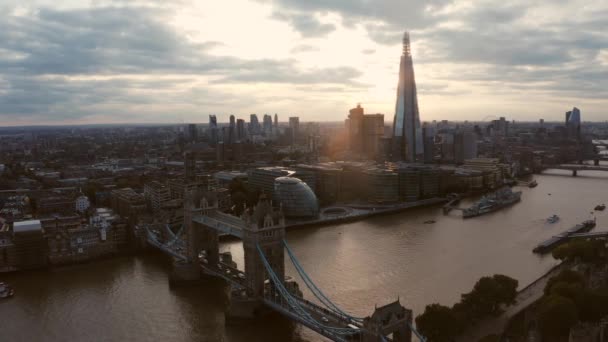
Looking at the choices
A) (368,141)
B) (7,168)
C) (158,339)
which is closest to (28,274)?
(158,339)

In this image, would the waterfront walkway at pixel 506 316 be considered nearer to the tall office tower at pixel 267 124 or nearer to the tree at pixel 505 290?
the tree at pixel 505 290

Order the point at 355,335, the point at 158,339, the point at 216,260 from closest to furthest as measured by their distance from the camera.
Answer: the point at 355,335
the point at 158,339
the point at 216,260

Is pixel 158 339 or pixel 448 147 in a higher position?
pixel 448 147

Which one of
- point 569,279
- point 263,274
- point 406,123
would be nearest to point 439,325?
point 569,279

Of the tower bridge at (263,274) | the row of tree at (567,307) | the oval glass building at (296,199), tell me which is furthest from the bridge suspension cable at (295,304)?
the oval glass building at (296,199)

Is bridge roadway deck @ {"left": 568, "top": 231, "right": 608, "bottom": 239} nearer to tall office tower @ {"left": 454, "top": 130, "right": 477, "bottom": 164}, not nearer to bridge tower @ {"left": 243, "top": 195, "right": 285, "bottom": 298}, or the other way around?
bridge tower @ {"left": 243, "top": 195, "right": 285, "bottom": 298}

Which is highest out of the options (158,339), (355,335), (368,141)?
(368,141)

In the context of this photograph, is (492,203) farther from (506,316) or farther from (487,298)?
(487,298)

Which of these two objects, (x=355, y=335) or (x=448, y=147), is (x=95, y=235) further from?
(x=448, y=147)
